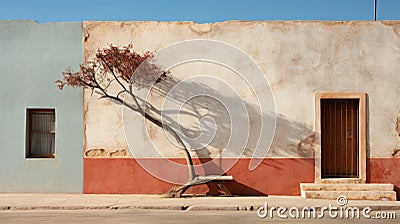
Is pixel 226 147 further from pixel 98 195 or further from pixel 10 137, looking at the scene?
pixel 10 137

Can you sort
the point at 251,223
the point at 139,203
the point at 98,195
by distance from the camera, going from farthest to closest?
the point at 98,195 → the point at 139,203 → the point at 251,223

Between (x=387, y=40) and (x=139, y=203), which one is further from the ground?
(x=387, y=40)

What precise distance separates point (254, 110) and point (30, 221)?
5.40m

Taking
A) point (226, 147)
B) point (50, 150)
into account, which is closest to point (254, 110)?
point (226, 147)

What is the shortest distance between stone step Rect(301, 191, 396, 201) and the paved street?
4.60 ft

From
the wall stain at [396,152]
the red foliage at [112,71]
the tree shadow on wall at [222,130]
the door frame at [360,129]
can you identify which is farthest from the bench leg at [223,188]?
the wall stain at [396,152]

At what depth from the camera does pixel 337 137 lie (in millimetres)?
13117

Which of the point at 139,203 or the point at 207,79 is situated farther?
the point at 207,79

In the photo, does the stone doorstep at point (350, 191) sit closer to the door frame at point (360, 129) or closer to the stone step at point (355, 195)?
the stone step at point (355, 195)

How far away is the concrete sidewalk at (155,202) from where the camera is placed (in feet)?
37.3

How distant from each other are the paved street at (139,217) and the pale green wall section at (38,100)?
2062mm

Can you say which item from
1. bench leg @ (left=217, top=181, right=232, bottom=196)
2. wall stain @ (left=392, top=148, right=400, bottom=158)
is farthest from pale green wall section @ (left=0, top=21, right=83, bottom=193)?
wall stain @ (left=392, top=148, right=400, bottom=158)

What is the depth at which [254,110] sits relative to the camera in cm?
1298

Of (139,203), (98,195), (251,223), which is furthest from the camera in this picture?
(98,195)
